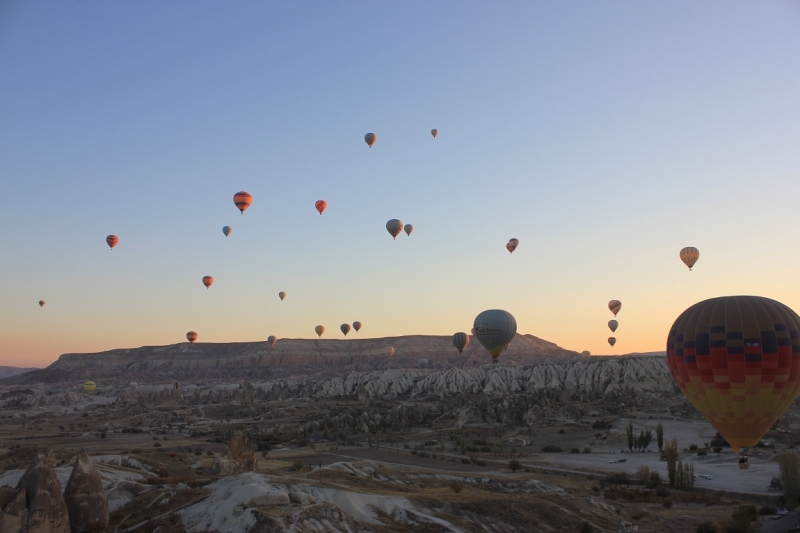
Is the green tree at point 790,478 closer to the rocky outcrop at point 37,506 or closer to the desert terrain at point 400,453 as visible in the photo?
the desert terrain at point 400,453

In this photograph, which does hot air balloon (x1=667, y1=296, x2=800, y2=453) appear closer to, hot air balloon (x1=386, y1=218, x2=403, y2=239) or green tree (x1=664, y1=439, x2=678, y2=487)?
green tree (x1=664, y1=439, x2=678, y2=487)

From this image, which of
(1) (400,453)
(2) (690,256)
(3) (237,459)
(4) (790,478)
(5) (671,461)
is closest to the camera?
(3) (237,459)

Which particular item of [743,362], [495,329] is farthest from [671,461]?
[495,329]

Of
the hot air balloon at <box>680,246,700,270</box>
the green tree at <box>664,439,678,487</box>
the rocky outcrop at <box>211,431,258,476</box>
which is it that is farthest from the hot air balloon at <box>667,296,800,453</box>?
the hot air balloon at <box>680,246,700,270</box>

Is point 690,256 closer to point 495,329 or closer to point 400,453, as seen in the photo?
point 495,329

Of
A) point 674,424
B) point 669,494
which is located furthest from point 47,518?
point 674,424
